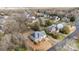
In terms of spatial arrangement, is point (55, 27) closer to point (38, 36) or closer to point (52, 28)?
point (52, 28)

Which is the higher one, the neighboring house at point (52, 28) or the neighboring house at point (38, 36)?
the neighboring house at point (52, 28)

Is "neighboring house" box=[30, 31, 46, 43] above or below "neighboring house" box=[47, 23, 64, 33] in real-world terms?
below

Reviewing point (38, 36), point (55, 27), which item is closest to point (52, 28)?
point (55, 27)

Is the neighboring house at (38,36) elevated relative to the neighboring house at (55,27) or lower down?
lower down

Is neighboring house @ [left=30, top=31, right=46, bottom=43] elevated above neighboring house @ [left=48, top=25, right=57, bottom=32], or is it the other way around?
neighboring house @ [left=48, top=25, right=57, bottom=32]
